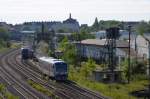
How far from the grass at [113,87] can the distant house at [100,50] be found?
1655 cm

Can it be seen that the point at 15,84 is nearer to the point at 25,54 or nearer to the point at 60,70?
the point at 60,70

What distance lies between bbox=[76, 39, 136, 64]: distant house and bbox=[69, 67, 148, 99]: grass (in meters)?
16.6

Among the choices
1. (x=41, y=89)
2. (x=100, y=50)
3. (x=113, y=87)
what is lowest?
(x=113, y=87)

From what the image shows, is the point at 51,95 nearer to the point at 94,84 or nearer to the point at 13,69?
the point at 94,84

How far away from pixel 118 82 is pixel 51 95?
537 inches

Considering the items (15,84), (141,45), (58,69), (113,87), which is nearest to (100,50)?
(141,45)

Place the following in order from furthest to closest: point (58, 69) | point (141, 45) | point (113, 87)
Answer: point (141, 45) < point (58, 69) < point (113, 87)

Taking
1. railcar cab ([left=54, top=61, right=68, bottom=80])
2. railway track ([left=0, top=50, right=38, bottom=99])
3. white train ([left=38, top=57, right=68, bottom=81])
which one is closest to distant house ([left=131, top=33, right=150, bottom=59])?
railway track ([left=0, top=50, right=38, bottom=99])

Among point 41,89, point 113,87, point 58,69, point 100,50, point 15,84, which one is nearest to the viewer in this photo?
point 41,89

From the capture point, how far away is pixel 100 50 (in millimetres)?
73188

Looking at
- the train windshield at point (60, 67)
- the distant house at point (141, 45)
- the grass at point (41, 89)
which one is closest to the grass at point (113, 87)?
the train windshield at point (60, 67)

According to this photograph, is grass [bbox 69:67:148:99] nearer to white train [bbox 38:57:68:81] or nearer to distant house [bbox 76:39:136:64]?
white train [bbox 38:57:68:81]

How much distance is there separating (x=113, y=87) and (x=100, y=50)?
1265 inches

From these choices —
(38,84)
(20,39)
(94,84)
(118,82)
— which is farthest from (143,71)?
(20,39)
